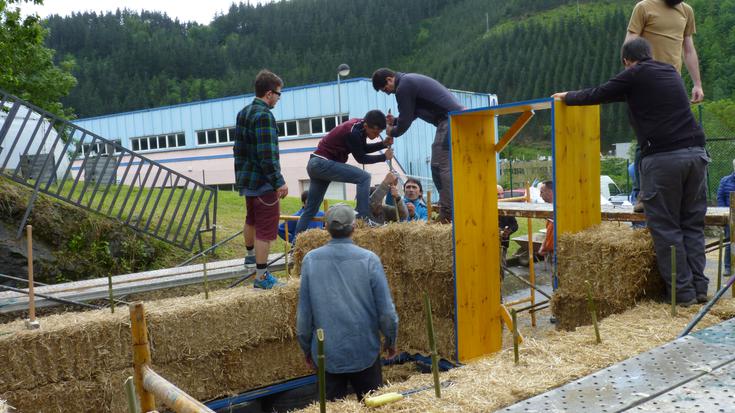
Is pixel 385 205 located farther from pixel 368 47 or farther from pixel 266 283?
pixel 368 47

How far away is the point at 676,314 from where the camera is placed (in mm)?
4578

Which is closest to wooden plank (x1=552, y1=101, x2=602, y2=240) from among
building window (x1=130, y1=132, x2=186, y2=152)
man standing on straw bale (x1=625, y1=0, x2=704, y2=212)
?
man standing on straw bale (x1=625, y1=0, x2=704, y2=212)

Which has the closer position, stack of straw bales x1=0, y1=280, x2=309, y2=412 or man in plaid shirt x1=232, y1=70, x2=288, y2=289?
stack of straw bales x1=0, y1=280, x2=309, y2=412

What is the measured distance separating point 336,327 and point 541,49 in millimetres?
77593

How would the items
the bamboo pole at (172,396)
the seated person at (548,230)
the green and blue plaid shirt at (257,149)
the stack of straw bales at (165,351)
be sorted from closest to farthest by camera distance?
the bamboo pole at (172,396), the stack of straw bales at (165,351), the green and blue plaid shirt at (257,149), the seated person at (548,230)

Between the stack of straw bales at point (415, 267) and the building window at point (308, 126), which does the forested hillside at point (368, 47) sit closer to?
the building window at point (308, 126)

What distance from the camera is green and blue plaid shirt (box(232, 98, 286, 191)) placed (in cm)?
639

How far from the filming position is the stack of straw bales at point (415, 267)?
6.90 m

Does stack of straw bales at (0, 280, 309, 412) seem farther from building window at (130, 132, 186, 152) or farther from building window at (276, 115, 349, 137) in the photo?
building window at (130, 132, 186, 152)

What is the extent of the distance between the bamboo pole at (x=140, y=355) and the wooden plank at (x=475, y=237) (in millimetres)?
3064

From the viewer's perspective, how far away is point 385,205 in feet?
28.5

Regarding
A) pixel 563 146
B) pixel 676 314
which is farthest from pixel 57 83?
pixel 676 314

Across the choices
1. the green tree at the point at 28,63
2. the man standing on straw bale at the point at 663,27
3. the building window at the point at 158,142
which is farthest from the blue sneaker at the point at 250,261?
the building window at the point at 158,142

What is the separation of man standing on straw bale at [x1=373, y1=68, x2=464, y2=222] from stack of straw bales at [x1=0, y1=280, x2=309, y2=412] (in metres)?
1.92
